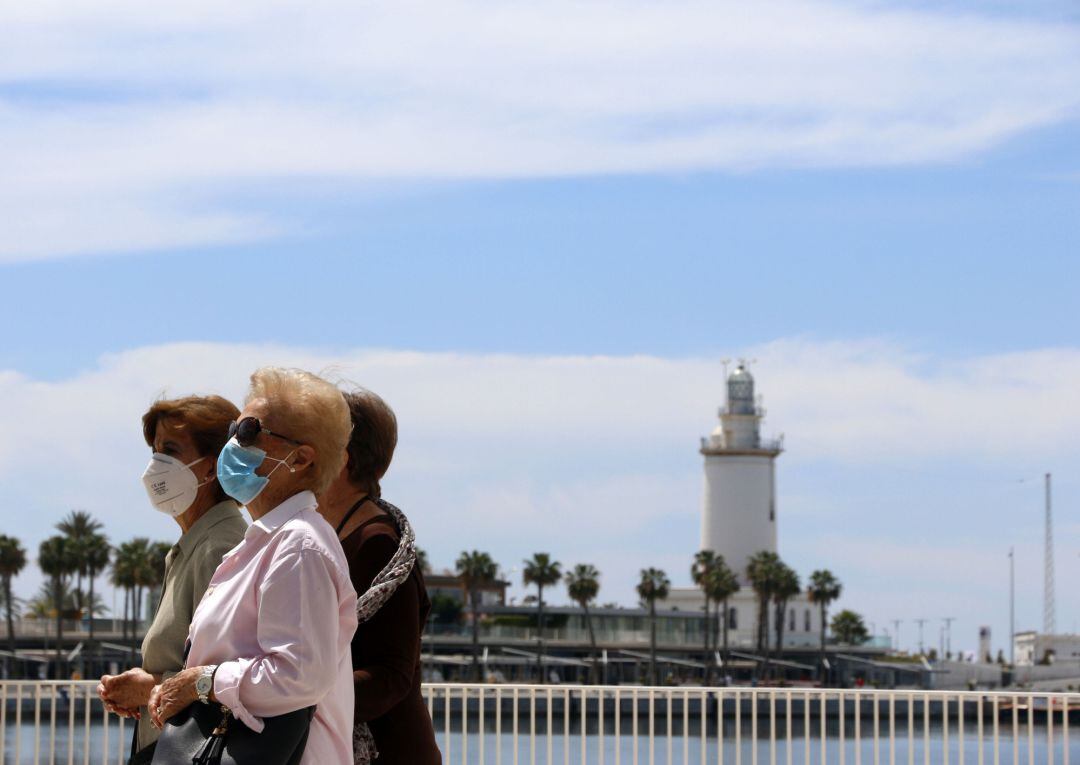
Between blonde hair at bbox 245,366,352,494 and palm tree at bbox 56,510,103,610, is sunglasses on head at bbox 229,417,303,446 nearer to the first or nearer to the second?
blonde hair at bbox 245,366,352,494

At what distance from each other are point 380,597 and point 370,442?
46 cm

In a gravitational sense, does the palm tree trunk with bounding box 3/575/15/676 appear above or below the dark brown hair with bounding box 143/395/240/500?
below

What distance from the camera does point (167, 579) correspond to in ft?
13.4

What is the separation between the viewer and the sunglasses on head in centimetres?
332

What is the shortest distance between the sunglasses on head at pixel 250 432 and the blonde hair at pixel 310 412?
Result: 1cm

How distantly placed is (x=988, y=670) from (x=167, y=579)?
83535mm

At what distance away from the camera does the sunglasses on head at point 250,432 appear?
3.32 m

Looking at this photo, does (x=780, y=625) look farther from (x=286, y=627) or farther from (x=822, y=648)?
(x=286, y=627)

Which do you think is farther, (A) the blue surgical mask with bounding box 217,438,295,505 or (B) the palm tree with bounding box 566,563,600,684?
(B) the palm tree with bounding box 566,563,600,684

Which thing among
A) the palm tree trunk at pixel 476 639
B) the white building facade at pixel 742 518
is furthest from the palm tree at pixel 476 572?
the white building facade at pixel 742 518

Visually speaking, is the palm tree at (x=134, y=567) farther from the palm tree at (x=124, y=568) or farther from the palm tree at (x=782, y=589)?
the palm tree at (x=782, y=589)

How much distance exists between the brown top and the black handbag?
1.49ft

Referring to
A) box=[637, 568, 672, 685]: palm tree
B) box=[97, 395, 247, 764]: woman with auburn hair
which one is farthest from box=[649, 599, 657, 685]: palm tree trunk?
box=[97, 395, 247, 764]: woman with auburn hair

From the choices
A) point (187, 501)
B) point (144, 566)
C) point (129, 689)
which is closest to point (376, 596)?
point (129, 689)
